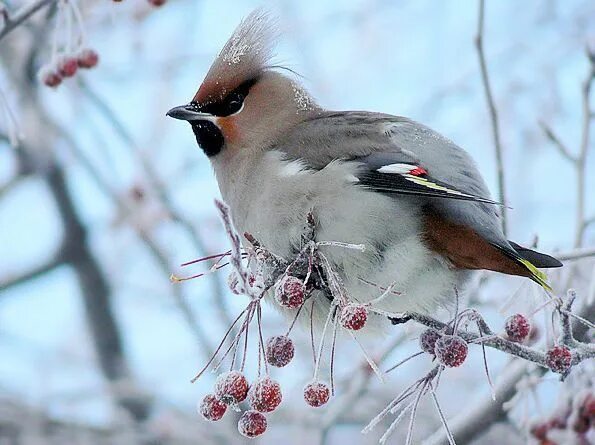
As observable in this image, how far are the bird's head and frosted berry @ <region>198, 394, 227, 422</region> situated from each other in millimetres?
1153

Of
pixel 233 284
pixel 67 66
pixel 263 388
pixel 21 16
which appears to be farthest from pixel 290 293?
pixel 67 66

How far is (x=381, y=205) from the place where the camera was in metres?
2.62

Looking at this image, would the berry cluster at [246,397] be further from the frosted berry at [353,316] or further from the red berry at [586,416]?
the red berry at [586,416]

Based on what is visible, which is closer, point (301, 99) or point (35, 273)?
point (301, 99)

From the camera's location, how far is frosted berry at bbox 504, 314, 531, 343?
8.14 ft

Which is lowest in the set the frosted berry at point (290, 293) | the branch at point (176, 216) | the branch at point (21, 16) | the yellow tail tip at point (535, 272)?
the branch at point (176, 216)

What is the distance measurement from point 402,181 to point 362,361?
1.37 meters

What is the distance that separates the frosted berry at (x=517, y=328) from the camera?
8.14 ft

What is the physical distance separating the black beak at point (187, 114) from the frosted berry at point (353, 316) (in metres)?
1.18

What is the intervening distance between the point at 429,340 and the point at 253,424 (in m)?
0.48

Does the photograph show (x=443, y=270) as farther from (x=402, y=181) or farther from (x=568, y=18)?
(x=568, y=18)

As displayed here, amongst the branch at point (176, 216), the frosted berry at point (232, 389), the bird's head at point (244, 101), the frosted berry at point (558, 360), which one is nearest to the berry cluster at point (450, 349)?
the frosted berry at point (558, 360)

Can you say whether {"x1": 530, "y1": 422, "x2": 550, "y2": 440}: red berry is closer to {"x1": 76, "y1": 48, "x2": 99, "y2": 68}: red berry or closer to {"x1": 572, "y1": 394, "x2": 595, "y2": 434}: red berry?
{"x1": 572, "y1": 394, "x2": 595, "y2": 434}: red berry

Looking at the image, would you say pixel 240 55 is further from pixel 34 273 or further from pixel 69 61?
pixel 34 273
